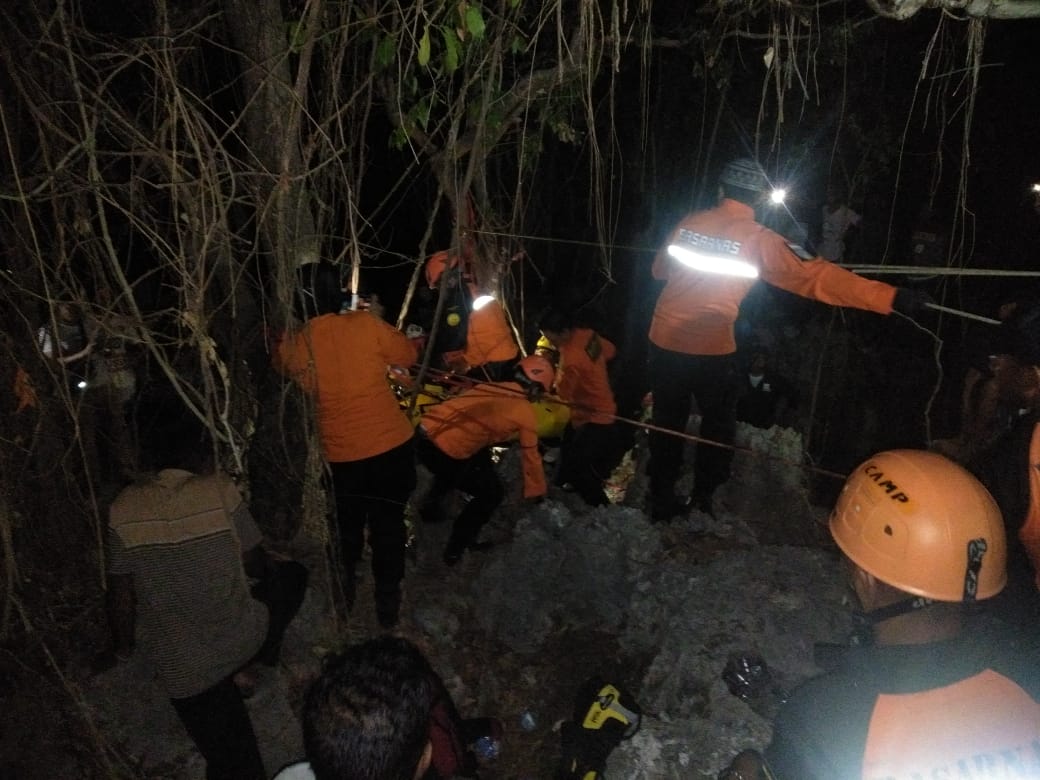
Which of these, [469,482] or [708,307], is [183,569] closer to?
[469,482]

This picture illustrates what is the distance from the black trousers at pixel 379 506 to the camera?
132 inches

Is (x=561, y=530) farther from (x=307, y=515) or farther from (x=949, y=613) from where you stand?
(x=949, y=613)

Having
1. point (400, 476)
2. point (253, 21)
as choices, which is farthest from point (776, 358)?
point (253, 21)

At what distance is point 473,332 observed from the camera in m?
4.16

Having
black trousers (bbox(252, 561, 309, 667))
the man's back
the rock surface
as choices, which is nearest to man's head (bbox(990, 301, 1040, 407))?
the rock surface

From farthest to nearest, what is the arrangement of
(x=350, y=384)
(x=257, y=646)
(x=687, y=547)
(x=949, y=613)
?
(x=687, y=547) → (x=350, y=384) → (x=257, y=646) → (x=949, y=613)

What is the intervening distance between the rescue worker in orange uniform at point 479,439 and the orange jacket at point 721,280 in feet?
2.60

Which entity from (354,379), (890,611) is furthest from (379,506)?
(890,611)

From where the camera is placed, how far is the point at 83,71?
2.28 meters

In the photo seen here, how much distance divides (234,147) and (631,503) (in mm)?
3351

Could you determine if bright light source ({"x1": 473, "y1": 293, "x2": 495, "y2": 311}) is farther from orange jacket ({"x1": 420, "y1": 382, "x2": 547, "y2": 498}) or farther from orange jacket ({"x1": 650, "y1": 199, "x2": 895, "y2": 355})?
orange jacket ({"x1": 650, "y1": 199, "x2": 895, "y2": 355})

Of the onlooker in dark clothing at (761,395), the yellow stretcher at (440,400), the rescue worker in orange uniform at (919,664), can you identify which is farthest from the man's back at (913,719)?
the onlooker in dark clothing at (761,395)

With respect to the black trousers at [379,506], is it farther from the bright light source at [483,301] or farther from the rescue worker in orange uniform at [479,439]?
the bright light source at [483,301]

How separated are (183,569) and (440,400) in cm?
198
